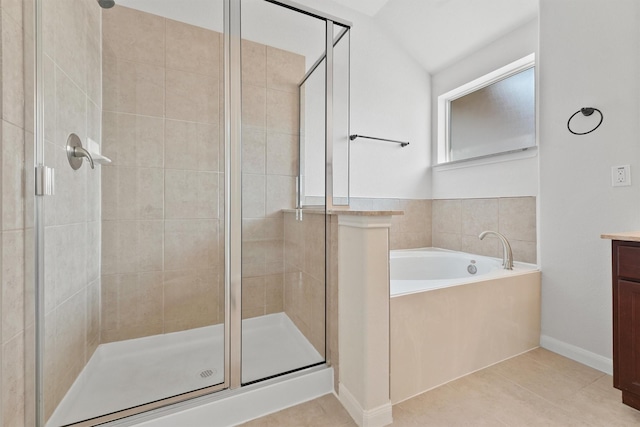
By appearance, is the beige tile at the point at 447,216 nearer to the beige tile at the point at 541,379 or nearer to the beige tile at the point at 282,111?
the beige tile at the point at 541,379

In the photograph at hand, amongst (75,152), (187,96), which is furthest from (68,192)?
(187,96)

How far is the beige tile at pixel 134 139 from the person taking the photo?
1587 mm

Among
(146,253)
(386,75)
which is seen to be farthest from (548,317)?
(146,253)

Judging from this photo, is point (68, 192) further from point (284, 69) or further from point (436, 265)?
point (436, 265)

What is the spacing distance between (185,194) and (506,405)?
6.90ft

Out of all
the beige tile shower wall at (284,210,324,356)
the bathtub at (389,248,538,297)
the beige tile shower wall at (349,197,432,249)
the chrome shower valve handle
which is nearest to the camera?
the chrome shower valve handle

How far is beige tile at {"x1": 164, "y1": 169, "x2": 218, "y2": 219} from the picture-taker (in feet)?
5.66

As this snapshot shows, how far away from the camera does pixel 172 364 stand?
1.53m

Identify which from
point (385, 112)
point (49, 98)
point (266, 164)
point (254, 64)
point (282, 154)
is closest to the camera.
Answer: point (49, 98)

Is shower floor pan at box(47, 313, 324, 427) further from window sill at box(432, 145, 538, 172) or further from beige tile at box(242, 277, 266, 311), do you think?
window sill at box(432, 145, 538, 172)

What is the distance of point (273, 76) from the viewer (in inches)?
70.7

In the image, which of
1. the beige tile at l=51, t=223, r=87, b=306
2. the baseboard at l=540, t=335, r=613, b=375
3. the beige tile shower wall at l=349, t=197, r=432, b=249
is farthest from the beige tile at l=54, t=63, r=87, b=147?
the baseboard at l=540, t=335, r=613, b=375

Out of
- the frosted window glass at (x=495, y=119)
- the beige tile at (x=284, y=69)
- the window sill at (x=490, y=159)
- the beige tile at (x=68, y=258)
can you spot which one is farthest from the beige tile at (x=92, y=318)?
the frosted window glass at (x=495, y=119)

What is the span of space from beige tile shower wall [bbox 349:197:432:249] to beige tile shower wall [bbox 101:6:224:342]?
1.48 m
